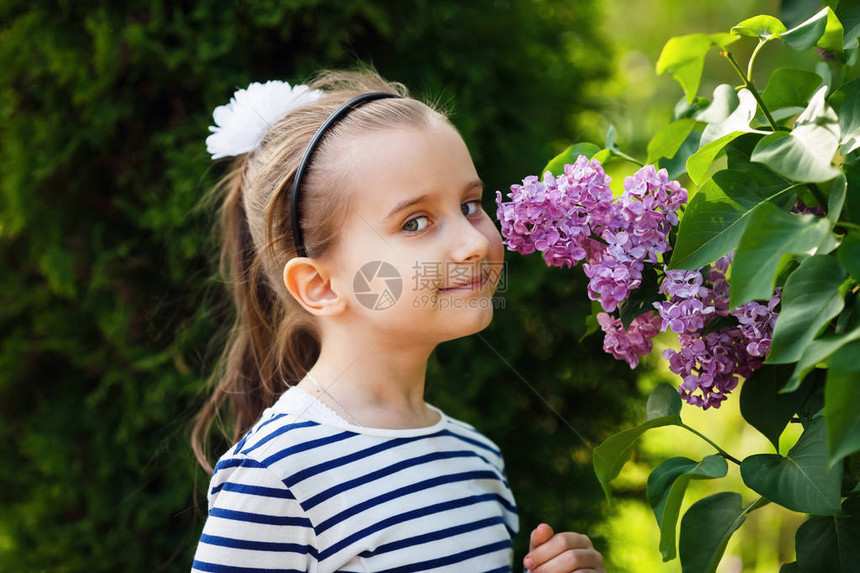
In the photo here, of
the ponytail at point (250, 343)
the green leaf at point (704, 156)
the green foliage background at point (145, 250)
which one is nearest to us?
the green leaf at point (704, 156)

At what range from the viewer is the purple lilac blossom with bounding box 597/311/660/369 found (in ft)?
2.76

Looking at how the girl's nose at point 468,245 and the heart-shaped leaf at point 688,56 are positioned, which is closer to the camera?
the heart-shaped leaf at point 688,56

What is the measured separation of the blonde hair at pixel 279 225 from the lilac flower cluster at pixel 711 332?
0.46 meters

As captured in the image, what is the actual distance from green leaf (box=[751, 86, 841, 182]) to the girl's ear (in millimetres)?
602

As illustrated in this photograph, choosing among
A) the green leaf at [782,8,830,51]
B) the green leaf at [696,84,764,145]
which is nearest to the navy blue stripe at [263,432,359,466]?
the green leaf at [696,84,764,145]

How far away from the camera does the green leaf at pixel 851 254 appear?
54cm

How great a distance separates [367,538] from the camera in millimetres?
977

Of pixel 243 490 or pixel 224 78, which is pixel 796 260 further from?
pixel 224 78

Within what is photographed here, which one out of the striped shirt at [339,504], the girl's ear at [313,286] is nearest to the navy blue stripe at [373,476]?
the striped shirt at [339,504]

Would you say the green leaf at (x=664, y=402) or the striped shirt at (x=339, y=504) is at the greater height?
the green leaf at (x=664, y=402)

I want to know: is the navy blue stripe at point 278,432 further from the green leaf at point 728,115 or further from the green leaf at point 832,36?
the green leaf at point 832,36

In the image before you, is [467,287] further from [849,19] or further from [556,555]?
[849,19]

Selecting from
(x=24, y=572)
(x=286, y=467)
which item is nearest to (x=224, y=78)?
(x=286, y=467)

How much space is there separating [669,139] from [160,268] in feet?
3.75
